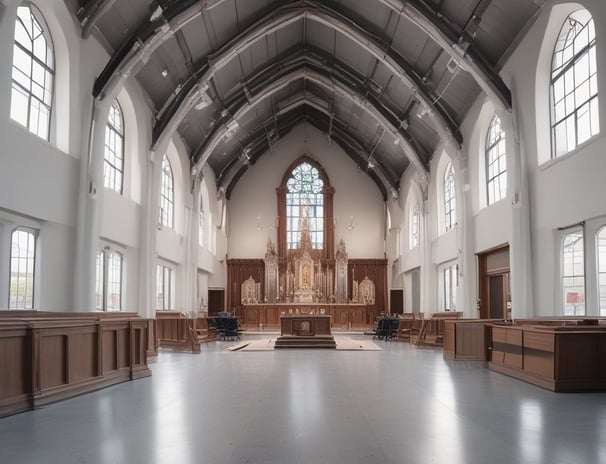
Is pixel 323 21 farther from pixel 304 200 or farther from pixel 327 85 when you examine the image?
pixel 304 200

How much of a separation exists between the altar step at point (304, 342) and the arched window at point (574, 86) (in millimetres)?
8438

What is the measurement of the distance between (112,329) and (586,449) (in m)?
6.87

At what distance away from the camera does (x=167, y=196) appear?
22281 mm

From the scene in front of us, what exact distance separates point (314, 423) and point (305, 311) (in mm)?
24417

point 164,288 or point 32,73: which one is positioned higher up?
point 32,73

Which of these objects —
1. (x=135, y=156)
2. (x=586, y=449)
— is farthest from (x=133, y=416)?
(x=135, y=156)

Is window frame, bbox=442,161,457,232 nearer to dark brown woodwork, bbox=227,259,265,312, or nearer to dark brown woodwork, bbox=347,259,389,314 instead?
dark brown woodwork, bbox=347,259,389,314

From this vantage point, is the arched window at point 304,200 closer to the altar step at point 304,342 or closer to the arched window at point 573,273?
the altar step at point 304,342

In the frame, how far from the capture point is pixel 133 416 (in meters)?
6.56

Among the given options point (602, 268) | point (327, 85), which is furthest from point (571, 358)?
point (327, 85)

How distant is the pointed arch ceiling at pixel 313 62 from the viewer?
14.9m

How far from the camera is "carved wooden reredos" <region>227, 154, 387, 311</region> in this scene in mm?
31594

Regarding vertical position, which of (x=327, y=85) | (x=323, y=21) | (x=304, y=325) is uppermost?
(x=323, y=21)

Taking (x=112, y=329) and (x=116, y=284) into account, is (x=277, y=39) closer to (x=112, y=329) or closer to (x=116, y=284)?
(x=116, y=284)
